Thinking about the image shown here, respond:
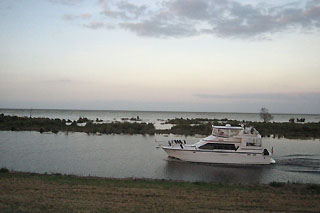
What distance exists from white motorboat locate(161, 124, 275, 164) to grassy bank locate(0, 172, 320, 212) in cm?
1122

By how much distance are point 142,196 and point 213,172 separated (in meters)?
11.6

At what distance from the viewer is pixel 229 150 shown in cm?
2570

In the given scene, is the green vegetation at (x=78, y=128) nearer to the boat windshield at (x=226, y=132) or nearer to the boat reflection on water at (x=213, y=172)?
the boat windshield at (x=226, y=132)

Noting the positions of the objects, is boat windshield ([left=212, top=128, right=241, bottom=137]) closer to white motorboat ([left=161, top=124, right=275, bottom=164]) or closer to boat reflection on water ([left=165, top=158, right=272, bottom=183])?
white motorboat ([left=161, top=124, right=275, bottom=164])

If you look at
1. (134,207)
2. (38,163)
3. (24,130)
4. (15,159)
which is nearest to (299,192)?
(134,207)

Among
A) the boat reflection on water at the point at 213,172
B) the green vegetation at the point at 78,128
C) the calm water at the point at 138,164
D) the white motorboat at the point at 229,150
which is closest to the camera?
the boat reflection on water at the point at 213,172

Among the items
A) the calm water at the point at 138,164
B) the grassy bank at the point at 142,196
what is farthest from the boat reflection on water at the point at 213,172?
the grassy bank at the point at 142,196

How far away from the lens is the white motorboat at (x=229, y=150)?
25.5 metres

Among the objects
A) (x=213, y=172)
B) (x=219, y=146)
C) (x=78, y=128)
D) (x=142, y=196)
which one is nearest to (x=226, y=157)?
(x=219, y=146)

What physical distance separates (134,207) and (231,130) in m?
18.5

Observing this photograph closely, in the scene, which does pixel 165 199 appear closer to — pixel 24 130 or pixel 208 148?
pixel 208 148

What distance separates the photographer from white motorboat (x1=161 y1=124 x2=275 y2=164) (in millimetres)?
25484

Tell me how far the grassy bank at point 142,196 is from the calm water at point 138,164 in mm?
4840

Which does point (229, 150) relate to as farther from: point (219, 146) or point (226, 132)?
point (226, 132)
